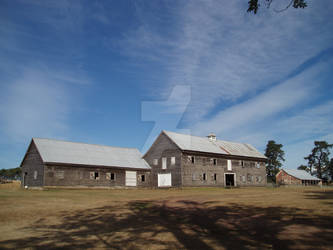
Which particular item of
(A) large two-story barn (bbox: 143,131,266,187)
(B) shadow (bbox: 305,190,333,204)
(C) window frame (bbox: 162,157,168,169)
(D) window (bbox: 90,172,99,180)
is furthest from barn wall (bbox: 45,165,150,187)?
(B) shadow (bbox: 305,190,333,204)

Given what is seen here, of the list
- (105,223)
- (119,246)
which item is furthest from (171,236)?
(105,223)

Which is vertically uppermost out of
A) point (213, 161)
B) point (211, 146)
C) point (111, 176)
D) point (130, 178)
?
point (211, 146)

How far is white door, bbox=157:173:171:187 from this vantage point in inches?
1757

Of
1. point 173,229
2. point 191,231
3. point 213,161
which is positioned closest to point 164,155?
point 213,161

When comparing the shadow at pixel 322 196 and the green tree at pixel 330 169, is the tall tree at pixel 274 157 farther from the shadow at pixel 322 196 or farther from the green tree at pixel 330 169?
the shadow at pixel 322 196

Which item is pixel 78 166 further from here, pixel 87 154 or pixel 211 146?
pixel 211 146

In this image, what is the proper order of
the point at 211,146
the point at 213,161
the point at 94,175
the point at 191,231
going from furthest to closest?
the point at 211,146, the point at 213,161, the point at 94,175, the point at 191,231

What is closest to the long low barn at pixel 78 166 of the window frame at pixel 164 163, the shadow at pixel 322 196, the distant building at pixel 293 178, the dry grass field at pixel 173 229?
the window frame at pixel 164 163

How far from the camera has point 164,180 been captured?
45.2m

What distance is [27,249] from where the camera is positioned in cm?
802

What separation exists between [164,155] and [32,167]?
19.5m

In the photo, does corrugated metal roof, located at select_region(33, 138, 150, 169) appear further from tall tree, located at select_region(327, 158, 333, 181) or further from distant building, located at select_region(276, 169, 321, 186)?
tall tree, located at select_region(327, 158, 333, 181)

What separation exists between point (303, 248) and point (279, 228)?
210cm

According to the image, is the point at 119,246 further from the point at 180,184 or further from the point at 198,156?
the point at 198,156
